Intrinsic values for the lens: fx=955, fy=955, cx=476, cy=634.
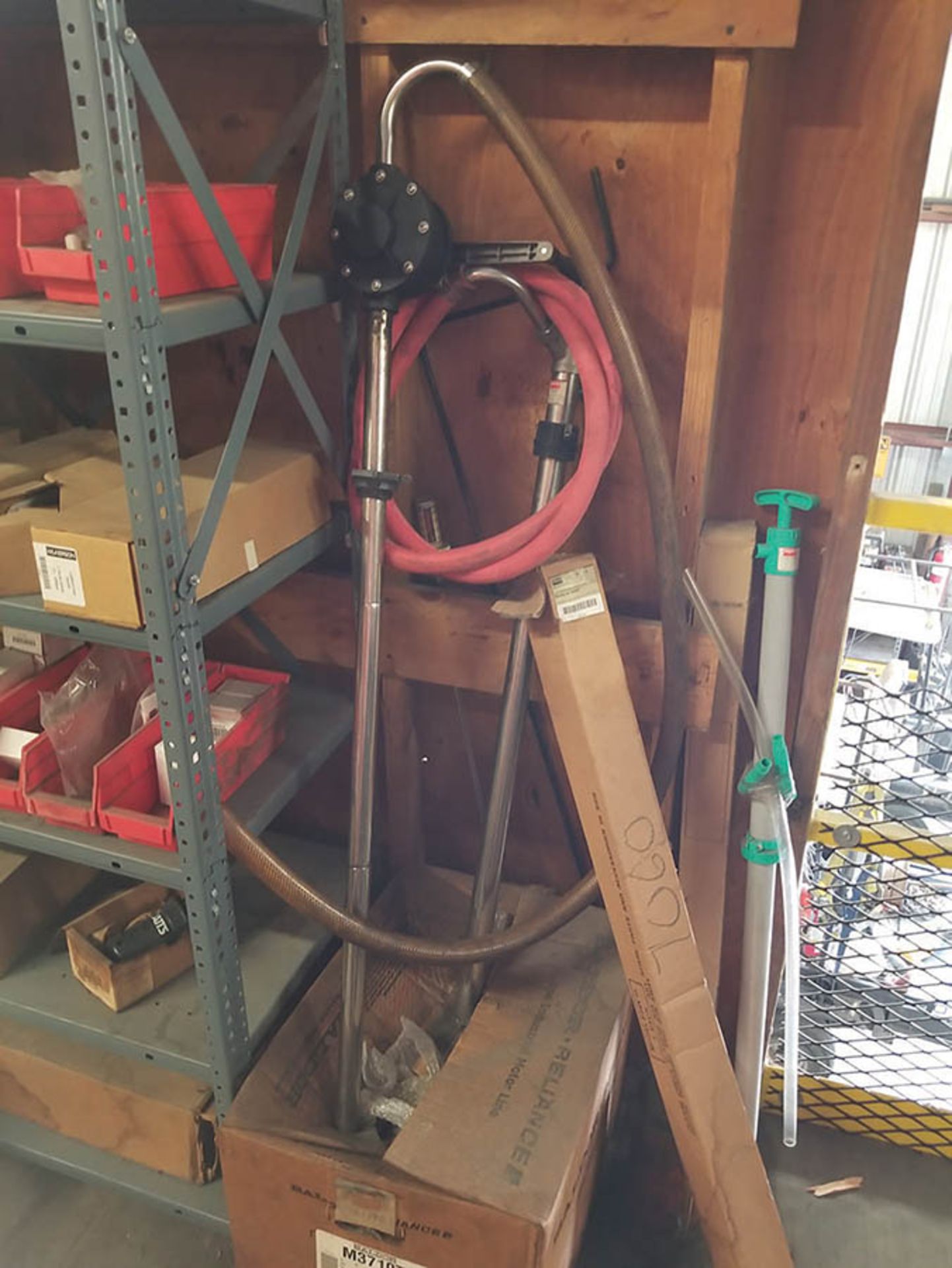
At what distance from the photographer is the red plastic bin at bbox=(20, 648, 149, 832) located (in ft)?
4.23

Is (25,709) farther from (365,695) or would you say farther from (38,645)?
(365,695)

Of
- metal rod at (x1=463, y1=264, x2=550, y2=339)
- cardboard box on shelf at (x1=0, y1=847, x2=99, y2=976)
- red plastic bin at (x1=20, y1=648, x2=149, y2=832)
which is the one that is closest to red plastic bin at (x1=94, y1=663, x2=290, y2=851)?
red plastic bin at (x1=20, y1=648, x2=149, y2=832)

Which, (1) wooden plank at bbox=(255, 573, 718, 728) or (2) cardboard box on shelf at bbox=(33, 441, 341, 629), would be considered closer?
(2) cardboard box on shelf at bbox=(33, 441, 341, 629)

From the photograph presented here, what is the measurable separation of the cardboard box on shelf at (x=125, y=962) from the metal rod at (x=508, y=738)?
0.47 m

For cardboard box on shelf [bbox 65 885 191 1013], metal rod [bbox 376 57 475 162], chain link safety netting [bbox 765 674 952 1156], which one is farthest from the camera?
chain link safety netting [bbox 765 674 952 1156]

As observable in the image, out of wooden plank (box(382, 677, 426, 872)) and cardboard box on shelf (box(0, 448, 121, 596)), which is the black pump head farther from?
wooden plank (box(382, 677, 426, 872))

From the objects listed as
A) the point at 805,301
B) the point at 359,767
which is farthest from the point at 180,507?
the point at 805,301

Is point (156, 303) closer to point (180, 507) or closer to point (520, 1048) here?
point (180, 507)

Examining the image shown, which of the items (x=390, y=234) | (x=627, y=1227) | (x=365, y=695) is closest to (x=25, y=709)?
(x=365, y=695)

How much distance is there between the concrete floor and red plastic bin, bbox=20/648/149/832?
2.68ft

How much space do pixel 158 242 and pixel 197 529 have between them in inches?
12.3

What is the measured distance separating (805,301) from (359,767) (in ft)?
3.03

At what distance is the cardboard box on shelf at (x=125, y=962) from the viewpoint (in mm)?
1430

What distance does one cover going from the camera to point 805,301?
1350mm
